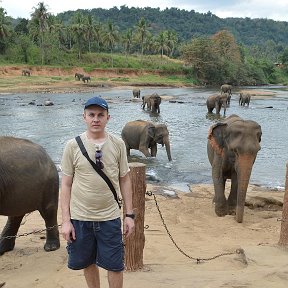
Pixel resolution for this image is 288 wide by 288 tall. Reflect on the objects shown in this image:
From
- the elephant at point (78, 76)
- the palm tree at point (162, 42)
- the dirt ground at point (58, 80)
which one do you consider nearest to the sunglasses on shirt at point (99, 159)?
the dirt ground at point (58, 80)

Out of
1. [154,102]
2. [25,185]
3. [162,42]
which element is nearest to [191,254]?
[25,185]

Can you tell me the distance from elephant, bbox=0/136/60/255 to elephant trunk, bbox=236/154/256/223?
303cm

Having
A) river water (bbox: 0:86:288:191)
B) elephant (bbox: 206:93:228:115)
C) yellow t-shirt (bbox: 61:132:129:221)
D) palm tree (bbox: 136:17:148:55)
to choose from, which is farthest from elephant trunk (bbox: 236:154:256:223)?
palm tree (bbox: 136:17:148:55)

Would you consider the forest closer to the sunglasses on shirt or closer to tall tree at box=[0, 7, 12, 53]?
tall tree at box=[0, 7, 12, 53]

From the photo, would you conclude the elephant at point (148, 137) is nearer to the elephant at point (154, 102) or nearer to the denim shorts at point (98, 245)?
the denim shorts at point (98, 245)

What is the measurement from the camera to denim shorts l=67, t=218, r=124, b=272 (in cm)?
347

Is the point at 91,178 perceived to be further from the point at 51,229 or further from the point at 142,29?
the point at 142,29

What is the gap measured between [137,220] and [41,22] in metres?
60.3

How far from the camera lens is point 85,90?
4794 cm

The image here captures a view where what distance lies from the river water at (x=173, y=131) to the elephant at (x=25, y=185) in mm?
5545

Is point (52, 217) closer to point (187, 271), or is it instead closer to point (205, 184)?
point (187, 271)

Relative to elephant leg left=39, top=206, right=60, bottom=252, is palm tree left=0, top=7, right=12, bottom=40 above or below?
above

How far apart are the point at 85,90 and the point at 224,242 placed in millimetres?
42614

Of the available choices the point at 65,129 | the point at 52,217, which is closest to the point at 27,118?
the point at 65,129
